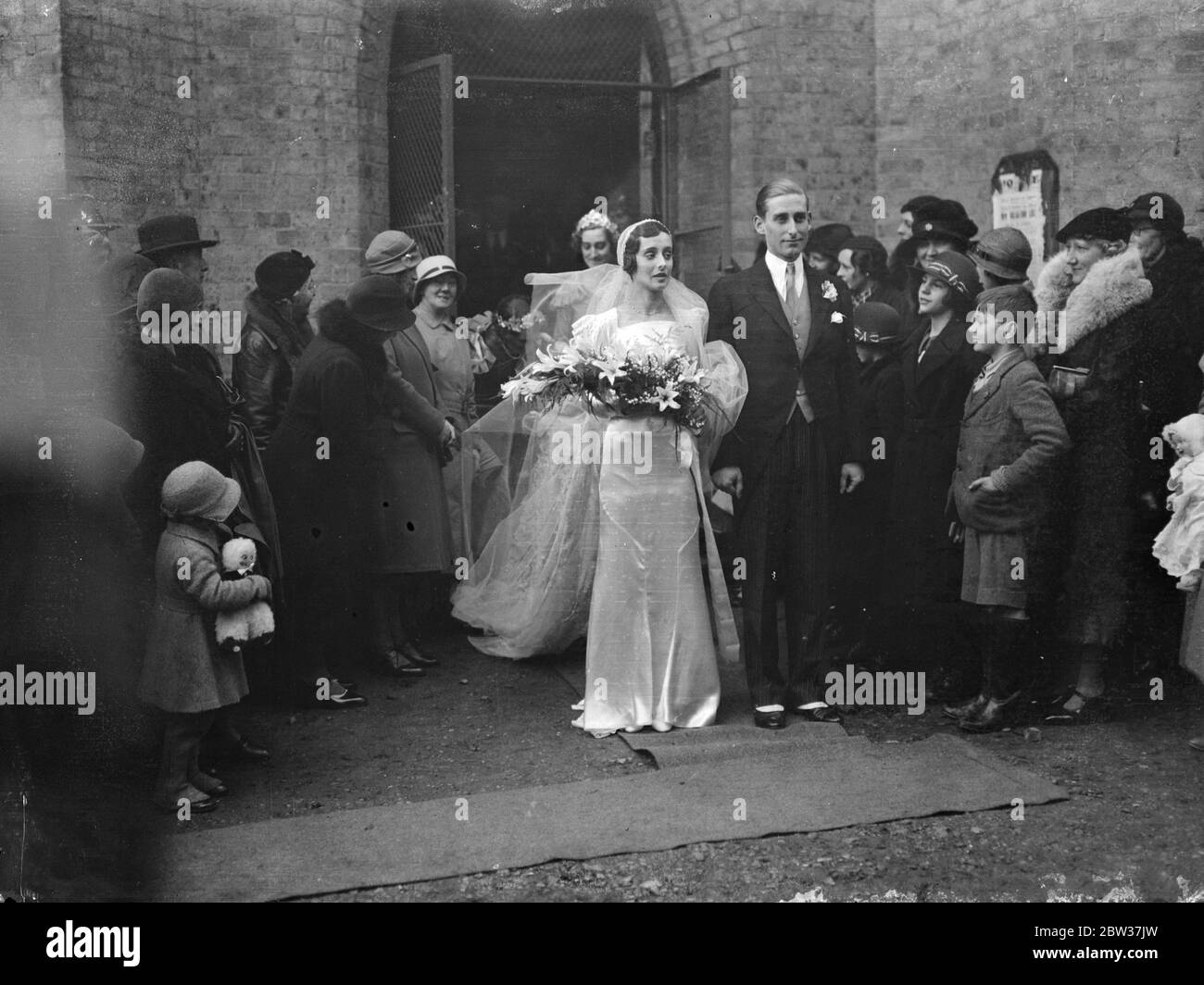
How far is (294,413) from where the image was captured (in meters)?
5.66

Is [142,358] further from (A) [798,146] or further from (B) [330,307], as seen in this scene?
(A) [798,146]

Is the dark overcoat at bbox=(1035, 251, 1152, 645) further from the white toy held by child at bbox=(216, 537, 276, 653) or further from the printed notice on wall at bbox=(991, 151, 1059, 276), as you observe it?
the white toy held by child at bbox=(216, 537, 276, 653)

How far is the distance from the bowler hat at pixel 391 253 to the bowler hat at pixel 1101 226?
10.4ft

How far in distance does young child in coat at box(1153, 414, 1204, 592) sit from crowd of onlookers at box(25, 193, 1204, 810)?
0.01m

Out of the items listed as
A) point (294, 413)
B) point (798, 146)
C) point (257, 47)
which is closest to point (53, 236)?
point (294, 413)

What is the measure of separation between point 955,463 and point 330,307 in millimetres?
2888

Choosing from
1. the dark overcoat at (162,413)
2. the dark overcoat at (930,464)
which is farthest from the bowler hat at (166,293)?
the dark overcoat at (930,464)

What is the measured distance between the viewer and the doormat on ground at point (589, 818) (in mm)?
4062

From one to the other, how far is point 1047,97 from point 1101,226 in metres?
2.35

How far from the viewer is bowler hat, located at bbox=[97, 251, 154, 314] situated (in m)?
4.62

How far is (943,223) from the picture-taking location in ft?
21.6

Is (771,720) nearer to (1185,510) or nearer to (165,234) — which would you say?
(1185,510)

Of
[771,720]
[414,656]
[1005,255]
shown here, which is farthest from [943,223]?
[414,656]
